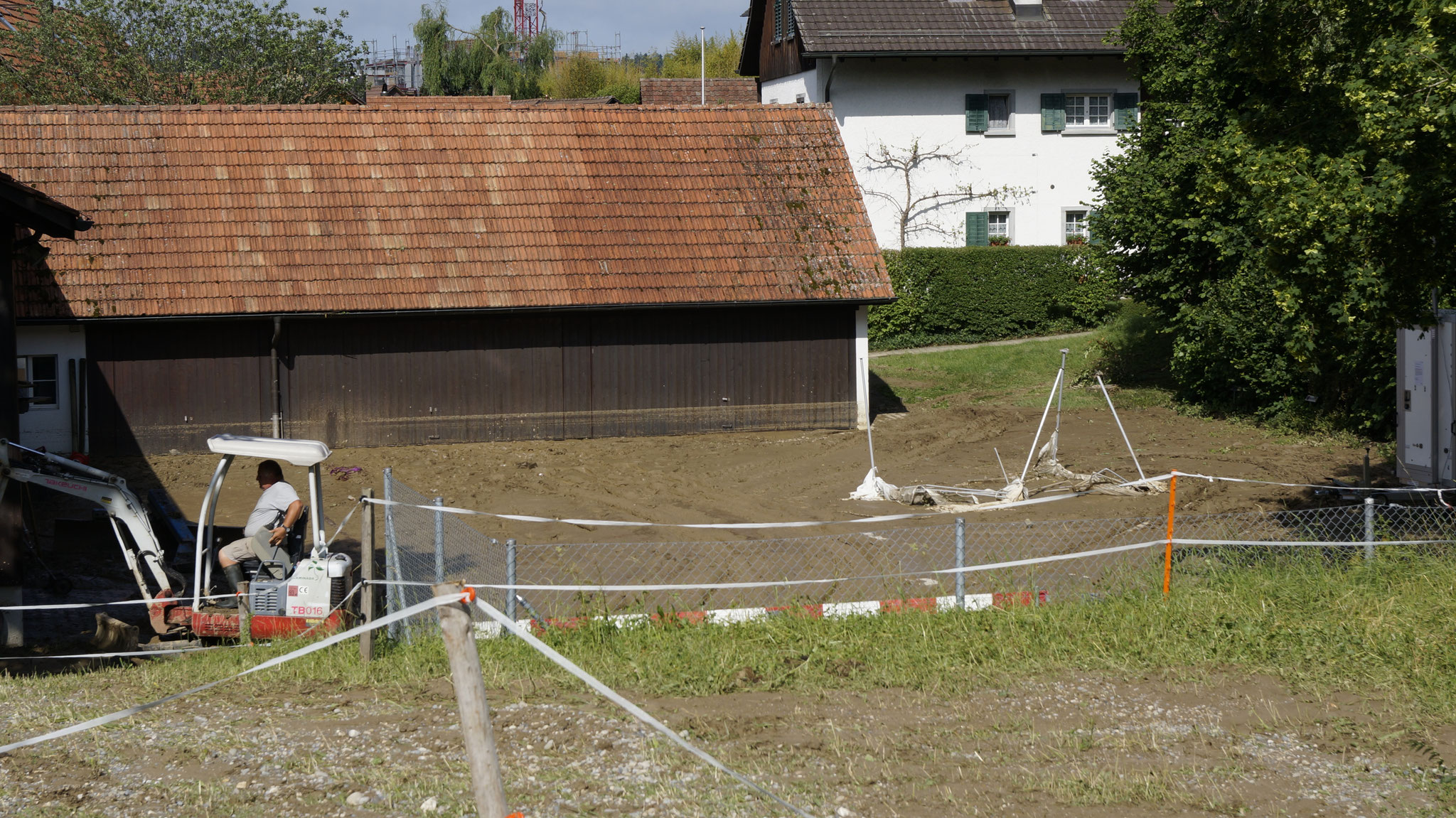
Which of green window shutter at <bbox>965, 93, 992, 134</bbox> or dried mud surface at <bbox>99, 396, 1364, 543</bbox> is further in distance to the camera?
green window shutter at <bbox>965, 93, 992, 134</bbox>

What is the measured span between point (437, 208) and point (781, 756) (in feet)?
55.7

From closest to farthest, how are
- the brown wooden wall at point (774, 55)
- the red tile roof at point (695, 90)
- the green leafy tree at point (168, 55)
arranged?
the green leafy tree at point (168, 55), the brown wooden wall at point (774, 55), the red tile roof at point (695, 90)

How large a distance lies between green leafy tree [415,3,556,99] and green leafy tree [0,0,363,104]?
19.8 metres

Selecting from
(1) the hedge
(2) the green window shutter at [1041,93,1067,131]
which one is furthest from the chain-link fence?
(2) the green window shutter at [1041,93,1067,131]

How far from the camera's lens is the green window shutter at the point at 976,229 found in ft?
114

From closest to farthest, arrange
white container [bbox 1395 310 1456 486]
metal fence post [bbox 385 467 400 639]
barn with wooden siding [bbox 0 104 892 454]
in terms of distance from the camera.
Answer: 1. metal fence post [bbox 385 467 400 639]
2. white container [bbox 1395 310 1456 486]
3. barn with wooden siding [bbox 0 104 892 454]

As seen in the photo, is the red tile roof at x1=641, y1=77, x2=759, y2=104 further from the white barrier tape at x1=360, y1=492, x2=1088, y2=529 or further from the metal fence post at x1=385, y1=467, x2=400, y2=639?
the metal fence post at x1=385, y1=467, x2=400, y2=639

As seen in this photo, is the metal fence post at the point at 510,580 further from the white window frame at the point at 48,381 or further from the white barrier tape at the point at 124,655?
the white window frame at the point at 48,381

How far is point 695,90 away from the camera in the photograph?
140 feet

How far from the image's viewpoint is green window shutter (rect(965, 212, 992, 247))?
34625 millimetres

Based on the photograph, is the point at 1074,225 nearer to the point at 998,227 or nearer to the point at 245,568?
the point at 998,227

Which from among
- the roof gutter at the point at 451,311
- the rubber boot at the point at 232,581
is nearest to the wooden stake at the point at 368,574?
the rubber boot at the point at 232,581

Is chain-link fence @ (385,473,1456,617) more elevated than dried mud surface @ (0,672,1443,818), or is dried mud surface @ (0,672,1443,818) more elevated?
chain-link fence @ (385,473,1456,617)

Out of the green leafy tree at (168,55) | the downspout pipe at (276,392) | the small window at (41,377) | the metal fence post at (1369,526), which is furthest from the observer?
the green leafy tree at (168,55)
